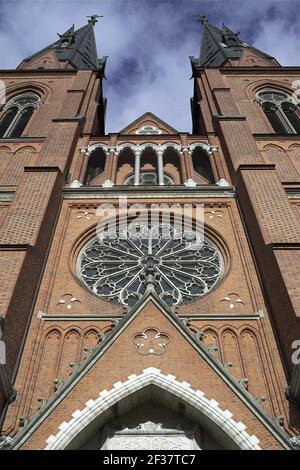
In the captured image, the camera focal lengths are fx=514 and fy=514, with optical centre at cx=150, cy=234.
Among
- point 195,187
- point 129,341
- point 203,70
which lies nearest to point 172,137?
point 195,187

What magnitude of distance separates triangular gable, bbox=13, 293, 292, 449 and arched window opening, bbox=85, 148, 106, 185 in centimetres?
898

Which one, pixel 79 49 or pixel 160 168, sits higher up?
pixel 79 49

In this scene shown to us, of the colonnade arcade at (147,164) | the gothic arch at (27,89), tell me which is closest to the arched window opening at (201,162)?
the colonnade arcade at (147,164)

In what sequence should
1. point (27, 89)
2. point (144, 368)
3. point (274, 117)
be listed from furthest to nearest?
point (27, 89) < point (274, 117) < point (144, 368)

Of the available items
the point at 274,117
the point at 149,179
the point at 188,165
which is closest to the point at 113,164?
the point at 149,179

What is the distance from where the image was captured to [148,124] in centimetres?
2136

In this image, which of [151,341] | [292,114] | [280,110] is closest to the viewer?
[151,341]

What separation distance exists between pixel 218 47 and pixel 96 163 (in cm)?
1668

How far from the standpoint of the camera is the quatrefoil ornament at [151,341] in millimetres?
8961

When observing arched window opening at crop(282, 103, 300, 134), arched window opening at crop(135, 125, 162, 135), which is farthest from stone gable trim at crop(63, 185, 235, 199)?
arched window opening at crop(282, 103, 300, 134)

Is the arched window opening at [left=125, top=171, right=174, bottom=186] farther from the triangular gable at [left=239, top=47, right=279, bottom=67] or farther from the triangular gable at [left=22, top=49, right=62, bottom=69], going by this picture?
the triangular gable at [left=239, top=47, right=279, bottom=67]

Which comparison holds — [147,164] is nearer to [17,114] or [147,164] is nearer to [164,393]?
[17,114]

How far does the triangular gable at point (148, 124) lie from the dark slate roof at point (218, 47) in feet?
29.3
